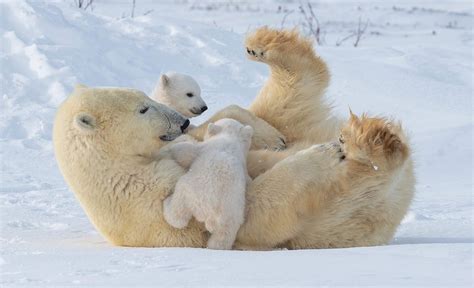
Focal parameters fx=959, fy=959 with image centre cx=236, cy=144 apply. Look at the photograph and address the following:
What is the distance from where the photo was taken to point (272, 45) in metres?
5.10

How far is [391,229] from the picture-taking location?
4.29m

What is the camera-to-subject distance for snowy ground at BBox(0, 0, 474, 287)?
10.4 feet

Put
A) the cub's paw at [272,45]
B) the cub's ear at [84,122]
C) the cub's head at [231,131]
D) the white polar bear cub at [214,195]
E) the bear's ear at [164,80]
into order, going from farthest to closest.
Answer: the bear's ear at [164,80]
the cub's paw at [272,45]
the cub's head at [231,131]
the cub's ear at [84,122]
the white polar bear cub at [214,195]

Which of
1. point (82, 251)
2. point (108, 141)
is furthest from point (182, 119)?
point (82, 251)

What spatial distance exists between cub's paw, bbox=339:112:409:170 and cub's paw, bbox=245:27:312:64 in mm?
1217

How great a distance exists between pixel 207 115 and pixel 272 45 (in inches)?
130

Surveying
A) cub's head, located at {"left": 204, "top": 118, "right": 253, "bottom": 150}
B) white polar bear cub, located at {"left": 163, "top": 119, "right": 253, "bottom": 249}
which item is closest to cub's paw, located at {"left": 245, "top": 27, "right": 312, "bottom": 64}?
cub's head, located at {"left": 204, "top": 118, "right": 253, "bottom": 150}

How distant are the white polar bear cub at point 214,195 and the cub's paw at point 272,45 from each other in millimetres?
1155

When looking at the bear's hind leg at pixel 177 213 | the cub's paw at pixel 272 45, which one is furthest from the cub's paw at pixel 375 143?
the cub's paw at pixel 272 45

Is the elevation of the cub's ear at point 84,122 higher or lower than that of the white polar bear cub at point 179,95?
higher

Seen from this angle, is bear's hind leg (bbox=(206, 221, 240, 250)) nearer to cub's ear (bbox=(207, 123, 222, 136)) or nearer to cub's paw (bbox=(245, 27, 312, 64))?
cub's ear (bbox=(207, 123, 222, 136))

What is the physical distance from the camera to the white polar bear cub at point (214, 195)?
388cm

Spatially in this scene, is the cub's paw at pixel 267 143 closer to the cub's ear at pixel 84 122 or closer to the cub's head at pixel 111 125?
the cub's head at pixel 111 125

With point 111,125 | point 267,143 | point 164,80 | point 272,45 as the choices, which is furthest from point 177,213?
point 164,80
